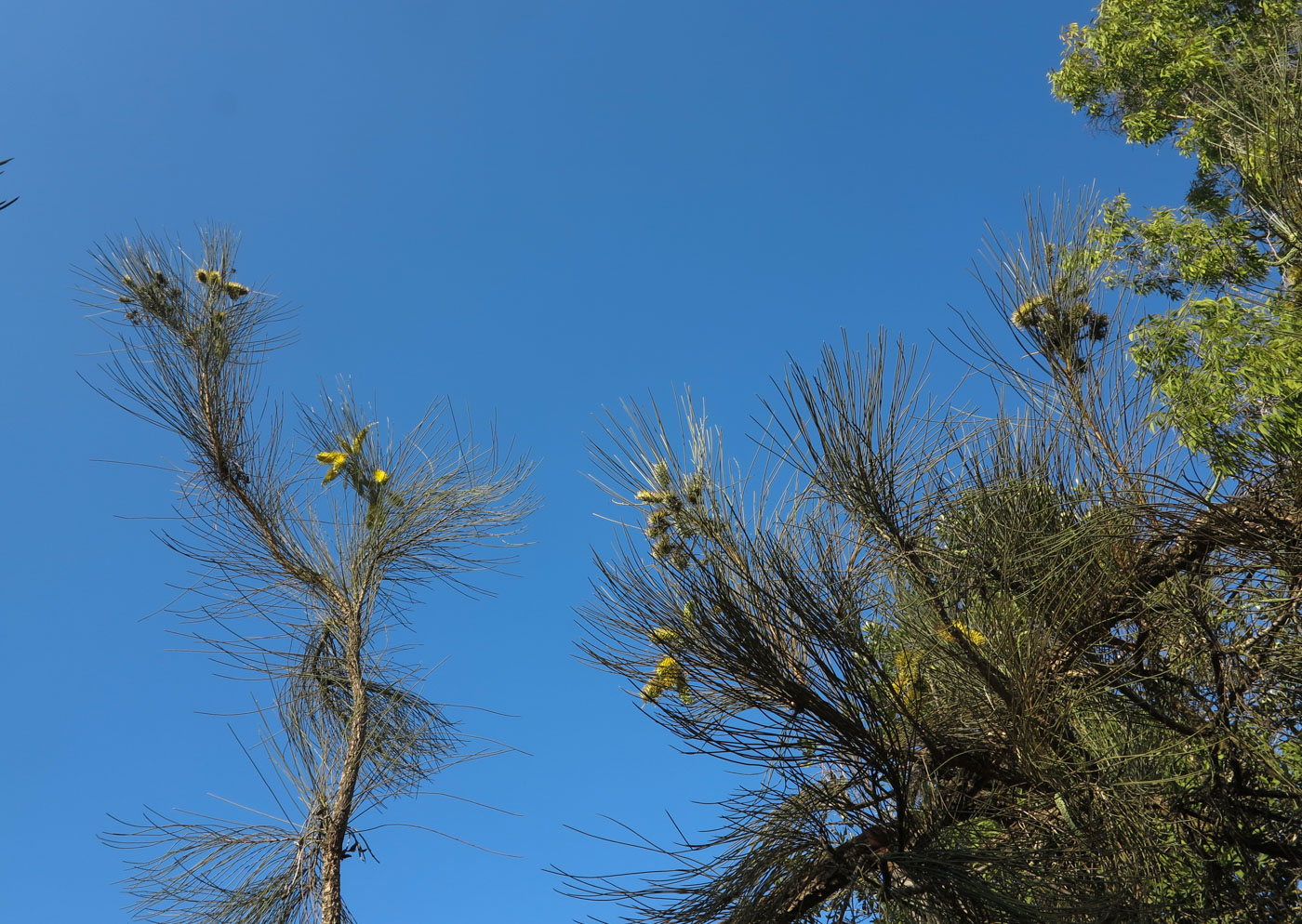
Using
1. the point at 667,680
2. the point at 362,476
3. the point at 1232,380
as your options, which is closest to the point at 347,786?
the point at 362,476

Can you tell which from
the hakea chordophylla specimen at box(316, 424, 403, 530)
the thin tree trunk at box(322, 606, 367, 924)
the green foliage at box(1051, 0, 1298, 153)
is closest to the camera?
the thin tree trunk at box(322, 606, 367, 924)

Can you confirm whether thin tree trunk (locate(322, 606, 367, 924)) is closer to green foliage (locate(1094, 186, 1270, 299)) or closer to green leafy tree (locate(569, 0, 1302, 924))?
green leafy tree (locate(569, 0, 1302, 924))

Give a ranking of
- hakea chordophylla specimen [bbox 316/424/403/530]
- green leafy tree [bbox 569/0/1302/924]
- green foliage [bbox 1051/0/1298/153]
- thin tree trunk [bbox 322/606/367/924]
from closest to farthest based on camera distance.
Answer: green leafy tree [bbox 569/0/1302/924], thin tree trunk [bbox 322/606/367/924], hakea chordophylla specimen [bbox 316/424/403/530], green foliage [bbox 1051/0/1298/153]

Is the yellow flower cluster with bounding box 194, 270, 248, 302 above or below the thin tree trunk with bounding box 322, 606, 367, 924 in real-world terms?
above

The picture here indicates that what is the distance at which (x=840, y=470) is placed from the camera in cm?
168

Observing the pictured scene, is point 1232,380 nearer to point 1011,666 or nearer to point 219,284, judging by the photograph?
point 1011,666

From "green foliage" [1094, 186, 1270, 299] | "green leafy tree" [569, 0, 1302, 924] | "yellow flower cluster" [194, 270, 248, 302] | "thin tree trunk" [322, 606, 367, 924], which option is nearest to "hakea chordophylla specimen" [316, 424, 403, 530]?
"thin tree trunk" [322, 606, 367, 924]

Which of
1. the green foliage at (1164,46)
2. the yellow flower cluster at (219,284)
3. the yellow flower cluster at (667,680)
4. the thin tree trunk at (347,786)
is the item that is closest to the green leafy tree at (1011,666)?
the yellow flower cluster at (667,680)

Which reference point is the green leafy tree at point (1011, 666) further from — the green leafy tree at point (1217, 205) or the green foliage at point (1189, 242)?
the green foliage at point (1189, 242)

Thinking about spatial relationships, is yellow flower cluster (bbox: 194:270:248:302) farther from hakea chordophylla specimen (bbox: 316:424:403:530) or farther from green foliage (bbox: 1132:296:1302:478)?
green foliage (bbox: 1132:296:1302:478)

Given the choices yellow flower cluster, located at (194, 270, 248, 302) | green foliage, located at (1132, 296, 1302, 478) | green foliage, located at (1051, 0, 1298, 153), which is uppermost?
green foliage, located at (1051, 0, 1298, 153)

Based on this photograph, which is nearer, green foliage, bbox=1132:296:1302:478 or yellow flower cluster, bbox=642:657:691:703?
yellow flower cluster, bbox=642:657:691:703

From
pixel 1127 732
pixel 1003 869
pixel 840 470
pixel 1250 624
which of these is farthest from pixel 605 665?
pixel 1250 624

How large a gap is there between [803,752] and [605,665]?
0.44 meters
